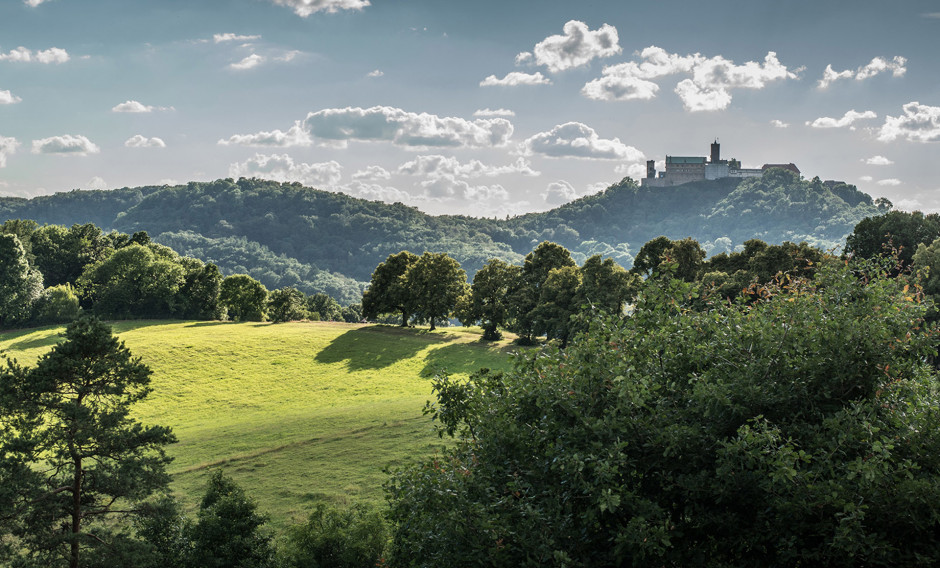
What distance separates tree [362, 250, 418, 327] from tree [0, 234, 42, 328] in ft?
137

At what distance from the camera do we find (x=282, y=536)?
2023cm

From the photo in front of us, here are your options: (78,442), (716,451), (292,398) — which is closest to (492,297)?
(292,398)

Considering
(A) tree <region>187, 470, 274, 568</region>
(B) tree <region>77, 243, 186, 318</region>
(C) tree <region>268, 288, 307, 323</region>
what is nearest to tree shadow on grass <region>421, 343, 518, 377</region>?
(C) tree <region>268, 288, 307, 323</region>

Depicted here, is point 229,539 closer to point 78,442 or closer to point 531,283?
point 78,442

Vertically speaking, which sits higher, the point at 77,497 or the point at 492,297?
the point at 492,297

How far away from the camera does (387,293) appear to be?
73.1 m

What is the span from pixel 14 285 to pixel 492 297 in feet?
193

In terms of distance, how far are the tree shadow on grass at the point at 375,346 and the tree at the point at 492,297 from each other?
15.5 feet

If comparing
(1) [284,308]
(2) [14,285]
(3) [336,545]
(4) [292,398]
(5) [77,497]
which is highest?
(2) [14,285]

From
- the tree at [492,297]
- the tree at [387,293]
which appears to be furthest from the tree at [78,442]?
the tree at [387,293]

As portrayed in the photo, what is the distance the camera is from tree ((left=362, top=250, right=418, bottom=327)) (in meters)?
73.1

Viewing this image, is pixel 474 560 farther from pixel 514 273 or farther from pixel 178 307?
pixel 178 307

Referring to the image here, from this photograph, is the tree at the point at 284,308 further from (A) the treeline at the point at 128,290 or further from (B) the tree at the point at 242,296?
(B) the tree at the point at 242,296

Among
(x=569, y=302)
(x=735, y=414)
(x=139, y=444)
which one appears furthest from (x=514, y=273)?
(x=735, y=414)
